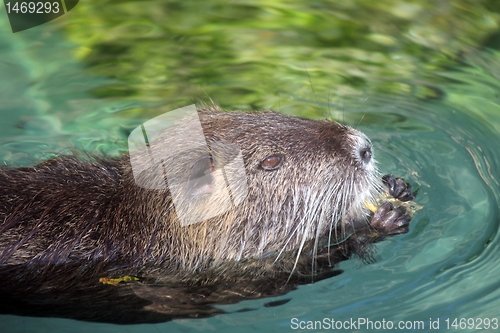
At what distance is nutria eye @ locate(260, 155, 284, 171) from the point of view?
3945mm

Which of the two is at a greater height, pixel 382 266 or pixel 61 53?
pixel 61 53

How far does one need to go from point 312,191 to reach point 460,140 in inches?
67.2

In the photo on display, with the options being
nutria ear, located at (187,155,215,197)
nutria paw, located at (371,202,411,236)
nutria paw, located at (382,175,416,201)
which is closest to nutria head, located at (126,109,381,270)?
nutria ear, located at (187,155,215,197)

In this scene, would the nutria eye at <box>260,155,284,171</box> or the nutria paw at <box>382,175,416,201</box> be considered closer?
the nutria eye at <box>260,155,284,171</box>

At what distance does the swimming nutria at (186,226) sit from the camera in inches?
151

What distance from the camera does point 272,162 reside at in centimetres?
396

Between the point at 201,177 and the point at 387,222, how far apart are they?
1228mm

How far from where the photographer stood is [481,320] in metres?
3.80

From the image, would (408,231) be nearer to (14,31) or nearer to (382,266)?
(382,266)

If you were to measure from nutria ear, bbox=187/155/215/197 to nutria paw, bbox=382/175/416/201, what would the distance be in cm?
127

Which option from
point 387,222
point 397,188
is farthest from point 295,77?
point 387,222

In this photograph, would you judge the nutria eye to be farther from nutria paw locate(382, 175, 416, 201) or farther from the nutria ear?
nutria paw locate(382, 175, 416, 201)

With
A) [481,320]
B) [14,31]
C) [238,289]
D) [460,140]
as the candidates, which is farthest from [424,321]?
[14,31]

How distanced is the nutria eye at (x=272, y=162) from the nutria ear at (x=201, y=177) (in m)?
0.30
